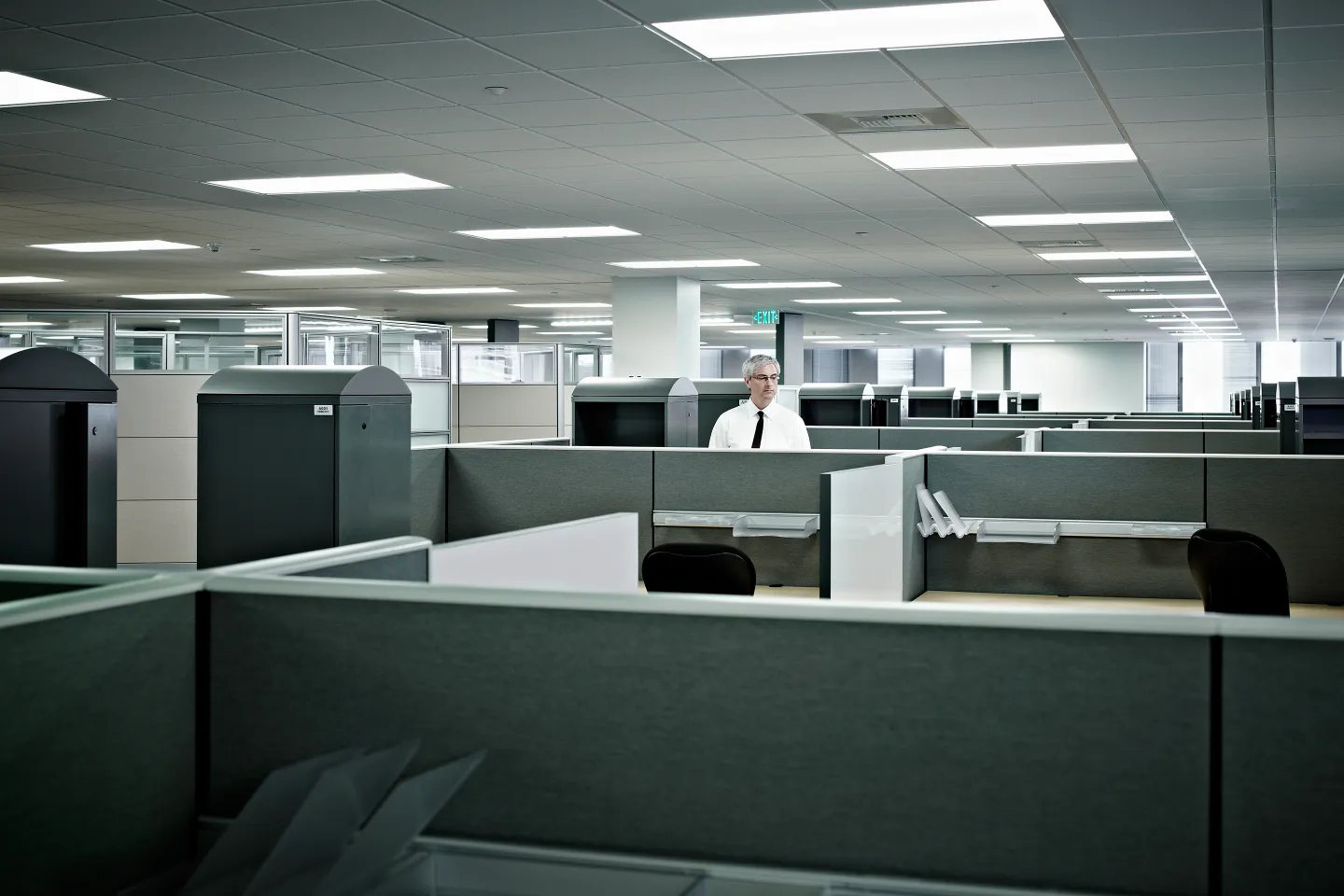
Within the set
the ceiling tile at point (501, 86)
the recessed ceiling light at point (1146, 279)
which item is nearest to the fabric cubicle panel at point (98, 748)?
the ceiling tile at point (501, 86)

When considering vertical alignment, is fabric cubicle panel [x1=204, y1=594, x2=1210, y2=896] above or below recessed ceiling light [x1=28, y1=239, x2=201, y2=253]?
below

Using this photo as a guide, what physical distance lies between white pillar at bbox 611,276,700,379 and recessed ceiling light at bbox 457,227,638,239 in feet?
8.61

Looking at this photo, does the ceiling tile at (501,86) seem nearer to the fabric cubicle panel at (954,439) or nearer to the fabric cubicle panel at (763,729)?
the fabric cubicle panel at (954,439)

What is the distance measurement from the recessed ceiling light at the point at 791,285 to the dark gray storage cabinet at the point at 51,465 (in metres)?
9.70

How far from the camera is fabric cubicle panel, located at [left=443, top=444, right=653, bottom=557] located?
3.84 m

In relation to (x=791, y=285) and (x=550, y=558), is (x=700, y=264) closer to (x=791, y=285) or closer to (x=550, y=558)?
(x=791, y=285)

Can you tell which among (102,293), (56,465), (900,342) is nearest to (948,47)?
(56,465)

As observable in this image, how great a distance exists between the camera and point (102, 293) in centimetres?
1280

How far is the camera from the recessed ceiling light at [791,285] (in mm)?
11562

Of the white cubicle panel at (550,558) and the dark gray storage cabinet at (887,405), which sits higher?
the dark gray storage cabinet at (887,405)

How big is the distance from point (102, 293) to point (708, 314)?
6.89m

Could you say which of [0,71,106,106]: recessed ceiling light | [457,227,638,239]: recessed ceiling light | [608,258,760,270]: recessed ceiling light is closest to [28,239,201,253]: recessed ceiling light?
[457,227,638,239]: recessed ceiling light

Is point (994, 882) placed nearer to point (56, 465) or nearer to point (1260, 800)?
point (1260, 800)

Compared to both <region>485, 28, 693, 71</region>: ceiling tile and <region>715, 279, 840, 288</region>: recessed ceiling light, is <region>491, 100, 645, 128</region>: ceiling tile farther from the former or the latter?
<region>715, 279, 840, 288</region>: recessed ceiling light
